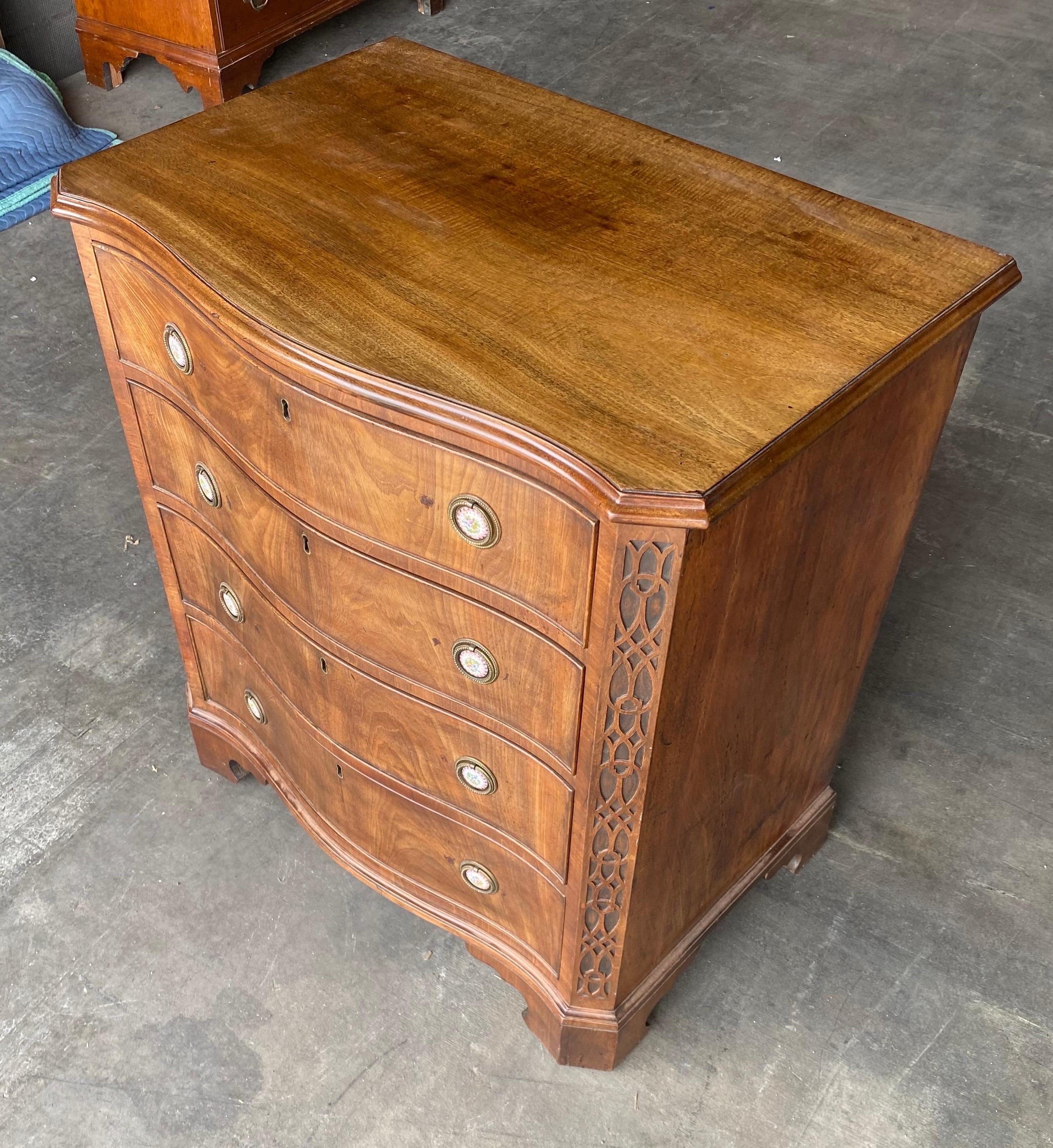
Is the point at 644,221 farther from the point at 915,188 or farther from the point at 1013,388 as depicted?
the point at 915,188

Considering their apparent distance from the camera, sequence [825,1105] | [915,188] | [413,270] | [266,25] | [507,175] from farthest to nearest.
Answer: [266,25]
[915,188]
[825,1105]
[507,175]
[413,270]

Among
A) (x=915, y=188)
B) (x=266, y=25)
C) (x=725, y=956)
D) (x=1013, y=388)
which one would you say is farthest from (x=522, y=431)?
(x=266, y=25)

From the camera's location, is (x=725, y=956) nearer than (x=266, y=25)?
Yes

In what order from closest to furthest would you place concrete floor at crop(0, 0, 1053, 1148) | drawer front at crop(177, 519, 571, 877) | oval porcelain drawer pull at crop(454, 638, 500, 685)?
1. oval porcelain drawer pull at crop(454, 638, 500, 685)
2. drawer front at crop(177, 519, 571, 877)
3. concrete floor at crop(0, 0, 1053, 1148)

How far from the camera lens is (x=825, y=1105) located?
5.70 feet

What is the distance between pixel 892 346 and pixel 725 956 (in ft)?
3.64

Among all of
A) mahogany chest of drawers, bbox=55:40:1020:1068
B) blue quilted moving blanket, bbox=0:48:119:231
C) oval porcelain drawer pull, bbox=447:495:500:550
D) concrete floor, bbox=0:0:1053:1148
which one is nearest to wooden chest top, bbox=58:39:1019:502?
mahogany chest of drawers, bbox=55:40:1020:1068

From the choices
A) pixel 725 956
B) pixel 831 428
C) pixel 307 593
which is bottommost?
pixel 725 956

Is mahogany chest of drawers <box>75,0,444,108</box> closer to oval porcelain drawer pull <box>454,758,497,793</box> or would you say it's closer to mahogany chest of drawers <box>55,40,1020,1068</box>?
mahogany chest of drawers <box>55,40,1020,1068</box>

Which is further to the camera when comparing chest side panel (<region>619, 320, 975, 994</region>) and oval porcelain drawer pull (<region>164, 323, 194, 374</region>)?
oval porcelain drawer pull (<region>164, 323, 194, 374</region>)

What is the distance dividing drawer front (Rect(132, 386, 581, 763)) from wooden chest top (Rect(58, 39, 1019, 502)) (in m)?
0.28

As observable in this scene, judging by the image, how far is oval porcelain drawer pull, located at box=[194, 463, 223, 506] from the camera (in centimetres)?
159

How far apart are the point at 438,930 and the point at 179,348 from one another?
1028mm

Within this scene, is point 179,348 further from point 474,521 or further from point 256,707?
point 256,707
